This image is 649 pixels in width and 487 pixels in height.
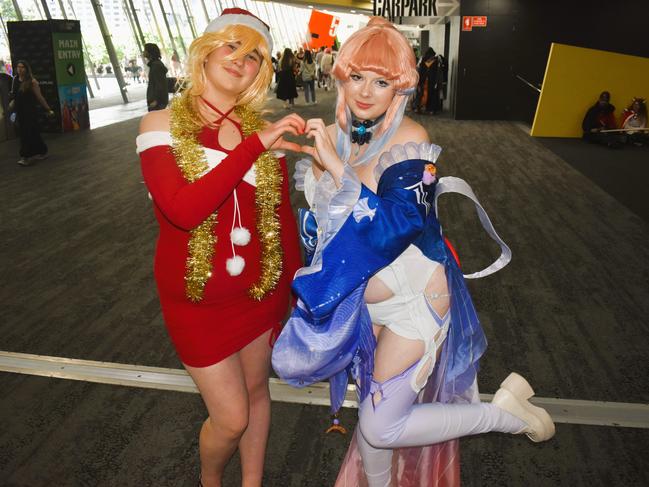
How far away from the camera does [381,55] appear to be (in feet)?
4.17

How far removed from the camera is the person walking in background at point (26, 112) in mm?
6938

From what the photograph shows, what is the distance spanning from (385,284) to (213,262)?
0.47 m

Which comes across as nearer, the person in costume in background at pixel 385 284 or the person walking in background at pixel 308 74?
the person in costume in background at pixel 385 284

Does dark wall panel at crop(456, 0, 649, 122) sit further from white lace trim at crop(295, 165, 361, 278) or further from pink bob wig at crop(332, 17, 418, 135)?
white lace trim at crop(295, 165, 361, 278)

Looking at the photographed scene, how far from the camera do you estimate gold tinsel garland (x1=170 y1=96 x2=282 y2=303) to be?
4.38 feet

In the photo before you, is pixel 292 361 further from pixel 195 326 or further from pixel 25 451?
pixel 25 451

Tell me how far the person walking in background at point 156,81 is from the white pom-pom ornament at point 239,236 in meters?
6.81

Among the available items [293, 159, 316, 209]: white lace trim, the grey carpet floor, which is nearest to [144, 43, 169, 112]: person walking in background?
the grey carpet floor

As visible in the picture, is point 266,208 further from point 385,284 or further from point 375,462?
point 375,462

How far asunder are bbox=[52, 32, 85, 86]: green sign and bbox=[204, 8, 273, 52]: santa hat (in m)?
9.38

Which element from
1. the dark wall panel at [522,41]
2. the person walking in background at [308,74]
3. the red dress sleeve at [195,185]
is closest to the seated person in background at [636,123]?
the dark wall panel at [522,41]

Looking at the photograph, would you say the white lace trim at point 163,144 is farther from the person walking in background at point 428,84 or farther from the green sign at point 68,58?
the person walking in background at point 428,84

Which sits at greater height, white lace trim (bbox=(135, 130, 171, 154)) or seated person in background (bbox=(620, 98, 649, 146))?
white lace trim (bbox=(135, 130, 171, 154))

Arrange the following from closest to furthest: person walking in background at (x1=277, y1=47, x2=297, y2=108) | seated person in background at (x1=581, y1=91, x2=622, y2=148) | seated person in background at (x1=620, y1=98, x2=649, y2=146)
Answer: seated person in background at (x1=620, y1=98, x2=649, y2=146) < seated person in background at (x1=581, y1=91, x2=622, y2=148) < person walking in background at (x1=277, y1=47, x2=297, y2=108)
